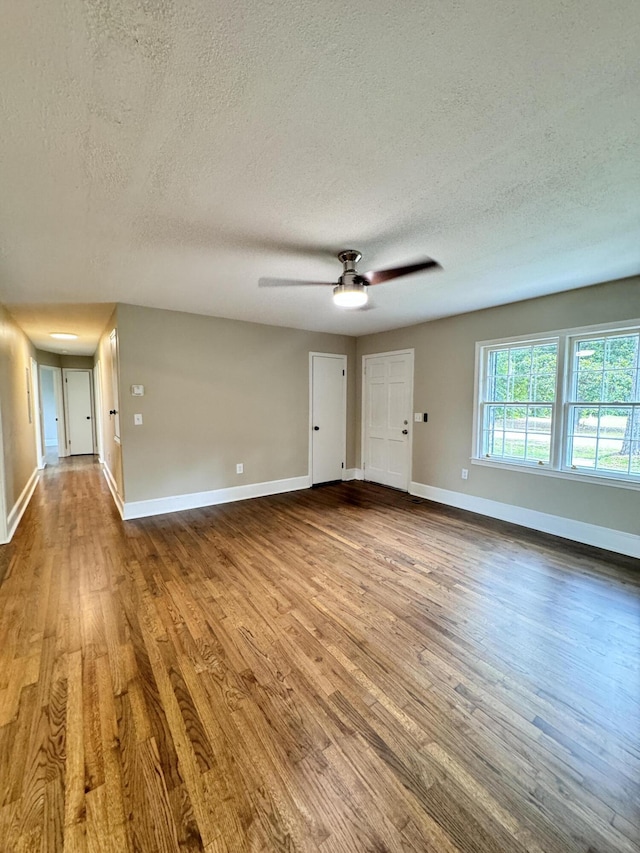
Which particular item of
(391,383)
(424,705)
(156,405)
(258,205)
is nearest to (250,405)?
(156,405)

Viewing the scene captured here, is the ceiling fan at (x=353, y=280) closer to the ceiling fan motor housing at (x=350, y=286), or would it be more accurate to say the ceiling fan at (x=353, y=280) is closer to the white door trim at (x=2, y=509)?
the ceiling fan motor housing at (x=350, y=286)

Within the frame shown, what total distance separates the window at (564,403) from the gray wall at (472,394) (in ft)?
0.45

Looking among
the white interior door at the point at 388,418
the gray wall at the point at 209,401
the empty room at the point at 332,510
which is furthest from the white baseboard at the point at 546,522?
the gray wall at the point at 209,401

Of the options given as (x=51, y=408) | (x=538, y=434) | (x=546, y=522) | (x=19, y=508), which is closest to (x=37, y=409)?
(x=19, y=508)

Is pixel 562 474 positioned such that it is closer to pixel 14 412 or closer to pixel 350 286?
pixel 350 286

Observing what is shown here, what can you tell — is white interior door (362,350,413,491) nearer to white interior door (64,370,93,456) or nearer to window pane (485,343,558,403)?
window pane (485,343,558,403)

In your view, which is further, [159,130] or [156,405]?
[156,405]

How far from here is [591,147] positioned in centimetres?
147

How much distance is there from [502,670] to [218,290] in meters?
3.57

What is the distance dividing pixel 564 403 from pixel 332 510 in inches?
110

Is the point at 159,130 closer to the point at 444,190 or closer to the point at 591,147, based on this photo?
the point at 444,190

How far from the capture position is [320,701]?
1625 millimetres

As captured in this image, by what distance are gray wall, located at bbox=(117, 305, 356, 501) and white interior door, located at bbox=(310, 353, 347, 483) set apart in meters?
0.16

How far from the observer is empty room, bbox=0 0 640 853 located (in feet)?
3.61
